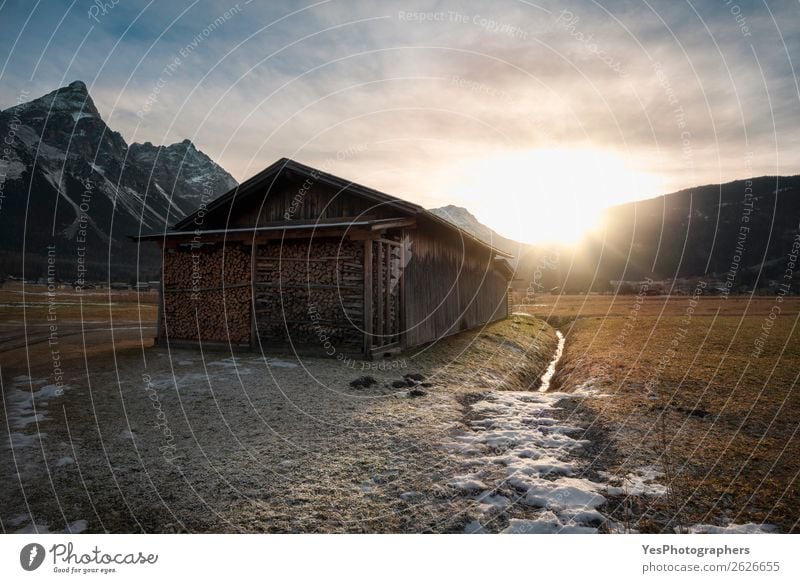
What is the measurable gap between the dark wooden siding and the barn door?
0.43 meters

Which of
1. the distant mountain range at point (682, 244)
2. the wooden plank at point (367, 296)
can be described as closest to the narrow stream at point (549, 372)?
the wooden plank at point (367, 296)

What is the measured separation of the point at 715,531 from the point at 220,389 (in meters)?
8.11

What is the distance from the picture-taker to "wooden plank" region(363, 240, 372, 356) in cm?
1175

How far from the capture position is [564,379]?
12.8 m

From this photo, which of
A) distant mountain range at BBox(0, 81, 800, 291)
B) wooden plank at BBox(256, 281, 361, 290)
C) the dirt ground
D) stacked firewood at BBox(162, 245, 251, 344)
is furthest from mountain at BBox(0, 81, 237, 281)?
the dirt ground

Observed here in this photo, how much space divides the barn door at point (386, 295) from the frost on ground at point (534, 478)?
18.5 ft

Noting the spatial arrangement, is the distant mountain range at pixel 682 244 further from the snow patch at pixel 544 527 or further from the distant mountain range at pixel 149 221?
the snow patch at pixel 544 527

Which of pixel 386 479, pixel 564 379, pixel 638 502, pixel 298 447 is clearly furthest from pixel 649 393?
pixel 298 447

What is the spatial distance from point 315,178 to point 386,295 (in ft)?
14.8

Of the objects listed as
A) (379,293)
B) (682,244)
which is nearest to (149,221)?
(379,293)

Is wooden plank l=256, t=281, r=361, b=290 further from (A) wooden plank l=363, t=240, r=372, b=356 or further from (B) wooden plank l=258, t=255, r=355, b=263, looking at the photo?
(B) wooden plank l=258, t=255, r=355, b=263

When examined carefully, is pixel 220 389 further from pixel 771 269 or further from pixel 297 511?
pixel 771 269

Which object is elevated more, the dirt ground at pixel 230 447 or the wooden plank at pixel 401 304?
the wooden plank at pixel 401 304
